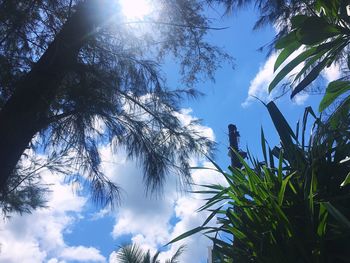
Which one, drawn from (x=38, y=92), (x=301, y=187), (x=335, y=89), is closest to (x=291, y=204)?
(x=301, y=187)

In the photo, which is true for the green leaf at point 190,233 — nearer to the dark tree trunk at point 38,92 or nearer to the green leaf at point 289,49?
the green leaf at point 289,49

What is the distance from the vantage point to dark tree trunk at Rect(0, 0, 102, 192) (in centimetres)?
331

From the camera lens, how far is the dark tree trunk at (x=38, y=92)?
3311mm

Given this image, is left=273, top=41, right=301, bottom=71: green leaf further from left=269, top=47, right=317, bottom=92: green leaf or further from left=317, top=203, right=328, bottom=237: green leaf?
left=317, top=203, right=328, bottom=237: green leaf

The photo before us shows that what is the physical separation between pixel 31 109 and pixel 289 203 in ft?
7.44

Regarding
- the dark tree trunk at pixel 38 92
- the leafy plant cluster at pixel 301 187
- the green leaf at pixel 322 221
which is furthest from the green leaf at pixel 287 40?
the dark tree trunk at pixel 38 92

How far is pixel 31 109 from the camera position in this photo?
354 centimetres

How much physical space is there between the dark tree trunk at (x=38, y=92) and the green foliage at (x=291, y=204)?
1.68 meters

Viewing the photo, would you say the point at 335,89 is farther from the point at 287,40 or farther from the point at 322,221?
the point at 322,221

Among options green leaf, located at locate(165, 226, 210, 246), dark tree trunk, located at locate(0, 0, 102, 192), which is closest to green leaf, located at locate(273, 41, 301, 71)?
green leaf, located at locate(165, 226, 210, 246)

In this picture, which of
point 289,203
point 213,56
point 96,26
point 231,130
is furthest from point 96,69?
point 231,130

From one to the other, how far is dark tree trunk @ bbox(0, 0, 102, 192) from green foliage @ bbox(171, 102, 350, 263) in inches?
66.2

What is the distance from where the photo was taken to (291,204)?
193cm

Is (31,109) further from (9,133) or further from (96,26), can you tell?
(96,26)
